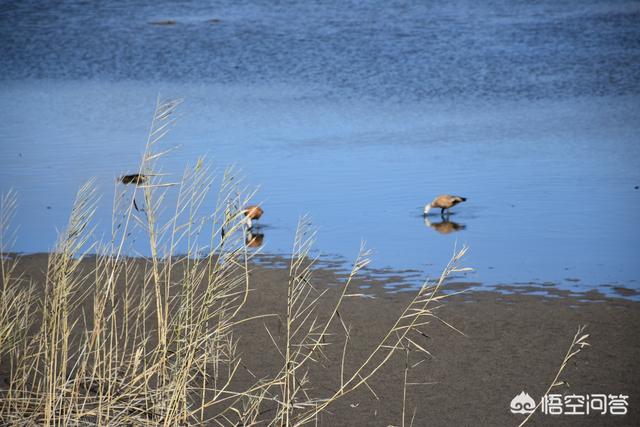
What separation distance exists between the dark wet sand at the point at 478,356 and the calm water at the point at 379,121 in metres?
0.71

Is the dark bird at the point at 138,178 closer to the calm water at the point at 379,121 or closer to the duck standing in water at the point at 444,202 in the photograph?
the calm water at the point at 379,121

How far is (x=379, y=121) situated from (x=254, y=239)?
6485 mm

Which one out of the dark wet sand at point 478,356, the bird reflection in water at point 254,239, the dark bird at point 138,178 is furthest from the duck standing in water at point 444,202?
the dark bird at point 138,178

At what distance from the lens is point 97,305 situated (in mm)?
4371

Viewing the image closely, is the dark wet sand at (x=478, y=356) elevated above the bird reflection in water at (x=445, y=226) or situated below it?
above

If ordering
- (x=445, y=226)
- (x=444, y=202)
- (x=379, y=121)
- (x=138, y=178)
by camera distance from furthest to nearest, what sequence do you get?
(x=379, y=121) < (x=444, y=202) < (x=445, y=226) < (x=138, y=178)

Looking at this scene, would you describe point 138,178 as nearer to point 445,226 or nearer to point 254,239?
point 254,239

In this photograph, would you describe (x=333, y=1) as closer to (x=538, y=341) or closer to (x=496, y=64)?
(x=496, y=64)

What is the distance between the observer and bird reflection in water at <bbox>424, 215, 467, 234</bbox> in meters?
9.42

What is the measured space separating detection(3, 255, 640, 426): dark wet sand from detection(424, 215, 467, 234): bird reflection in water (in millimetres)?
1909

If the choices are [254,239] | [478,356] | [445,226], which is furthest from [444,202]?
[478,356]

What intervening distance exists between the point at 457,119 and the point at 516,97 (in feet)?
7.00

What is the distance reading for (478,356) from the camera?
6184mm

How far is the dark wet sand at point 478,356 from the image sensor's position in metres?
5.45
